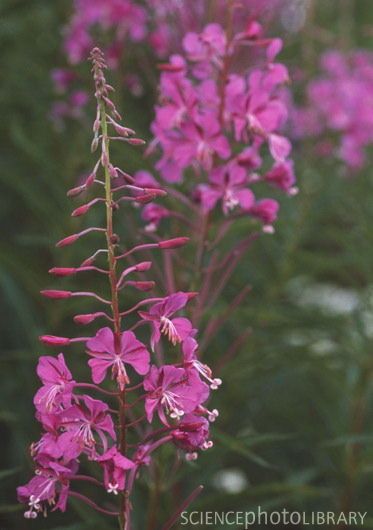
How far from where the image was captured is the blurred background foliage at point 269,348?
2.85 meters

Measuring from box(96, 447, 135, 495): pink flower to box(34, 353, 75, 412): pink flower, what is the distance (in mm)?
114

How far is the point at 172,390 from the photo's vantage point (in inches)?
59.8

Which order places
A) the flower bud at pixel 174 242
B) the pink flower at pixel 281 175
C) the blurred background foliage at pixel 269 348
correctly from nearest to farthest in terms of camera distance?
the flower bud at pixel 174 242 → the pink flower at pixel 281 175 → the blurred background foliage at pixel 269 348

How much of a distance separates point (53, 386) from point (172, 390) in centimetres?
21

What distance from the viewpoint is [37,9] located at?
4.03 metres

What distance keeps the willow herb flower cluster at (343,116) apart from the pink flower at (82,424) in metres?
2.32

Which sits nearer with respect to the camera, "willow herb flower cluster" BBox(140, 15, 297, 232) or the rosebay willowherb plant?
the rosebay willowherb plant

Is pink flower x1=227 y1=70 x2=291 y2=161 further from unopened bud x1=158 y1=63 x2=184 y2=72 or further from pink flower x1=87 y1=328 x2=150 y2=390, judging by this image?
pink flower x1=87 y1=328 x2=150 y2=390

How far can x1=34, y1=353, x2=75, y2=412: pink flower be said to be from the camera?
4.85 ft

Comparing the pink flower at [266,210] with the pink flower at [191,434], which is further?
the pink flower at [266,210]

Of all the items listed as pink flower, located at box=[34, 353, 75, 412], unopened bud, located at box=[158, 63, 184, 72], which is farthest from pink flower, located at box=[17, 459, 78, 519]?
unopened bud, located at box=[158, 63, 184, 72]

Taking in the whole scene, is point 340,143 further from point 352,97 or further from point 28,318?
point 28,318

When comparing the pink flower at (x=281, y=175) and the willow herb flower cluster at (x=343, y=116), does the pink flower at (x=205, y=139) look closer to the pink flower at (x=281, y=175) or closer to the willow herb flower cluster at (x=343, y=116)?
the pink flower at (x=281, y=175)

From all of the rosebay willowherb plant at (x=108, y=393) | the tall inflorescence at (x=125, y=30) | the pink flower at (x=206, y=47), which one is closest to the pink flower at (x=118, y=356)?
the rosebay willowherb plant at (x=108, y=393)
